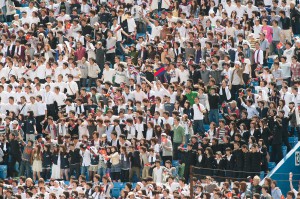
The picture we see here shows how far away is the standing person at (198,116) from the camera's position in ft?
151

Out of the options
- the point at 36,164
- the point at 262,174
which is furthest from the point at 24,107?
the point at 262,174

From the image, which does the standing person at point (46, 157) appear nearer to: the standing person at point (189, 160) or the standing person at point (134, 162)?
the standing person at point (134, 162)

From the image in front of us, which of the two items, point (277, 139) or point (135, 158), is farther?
point (135, 158)

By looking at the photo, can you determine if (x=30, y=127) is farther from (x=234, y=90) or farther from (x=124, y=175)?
(x=234, y=90)

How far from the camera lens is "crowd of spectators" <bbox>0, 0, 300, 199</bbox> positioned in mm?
44219

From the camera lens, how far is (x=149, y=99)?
47.4 meters

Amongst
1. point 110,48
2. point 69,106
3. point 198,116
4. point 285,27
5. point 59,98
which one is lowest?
point 198,116

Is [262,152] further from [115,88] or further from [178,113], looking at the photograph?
[115,88]

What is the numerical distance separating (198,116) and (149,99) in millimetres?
2002

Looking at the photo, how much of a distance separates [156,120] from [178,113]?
0.79m

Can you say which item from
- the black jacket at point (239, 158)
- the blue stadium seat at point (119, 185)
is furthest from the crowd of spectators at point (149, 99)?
the blue stadium seat at point (119, 185)

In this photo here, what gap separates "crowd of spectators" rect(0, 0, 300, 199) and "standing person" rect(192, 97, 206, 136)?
0.03m

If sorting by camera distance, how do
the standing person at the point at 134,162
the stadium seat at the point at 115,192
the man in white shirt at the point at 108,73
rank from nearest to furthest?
the stadium seat at the point at 115,192 → the standing person at the point at 134,162 → the man in white shirt at the point at 108,73

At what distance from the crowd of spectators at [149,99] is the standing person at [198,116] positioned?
0.10ft
